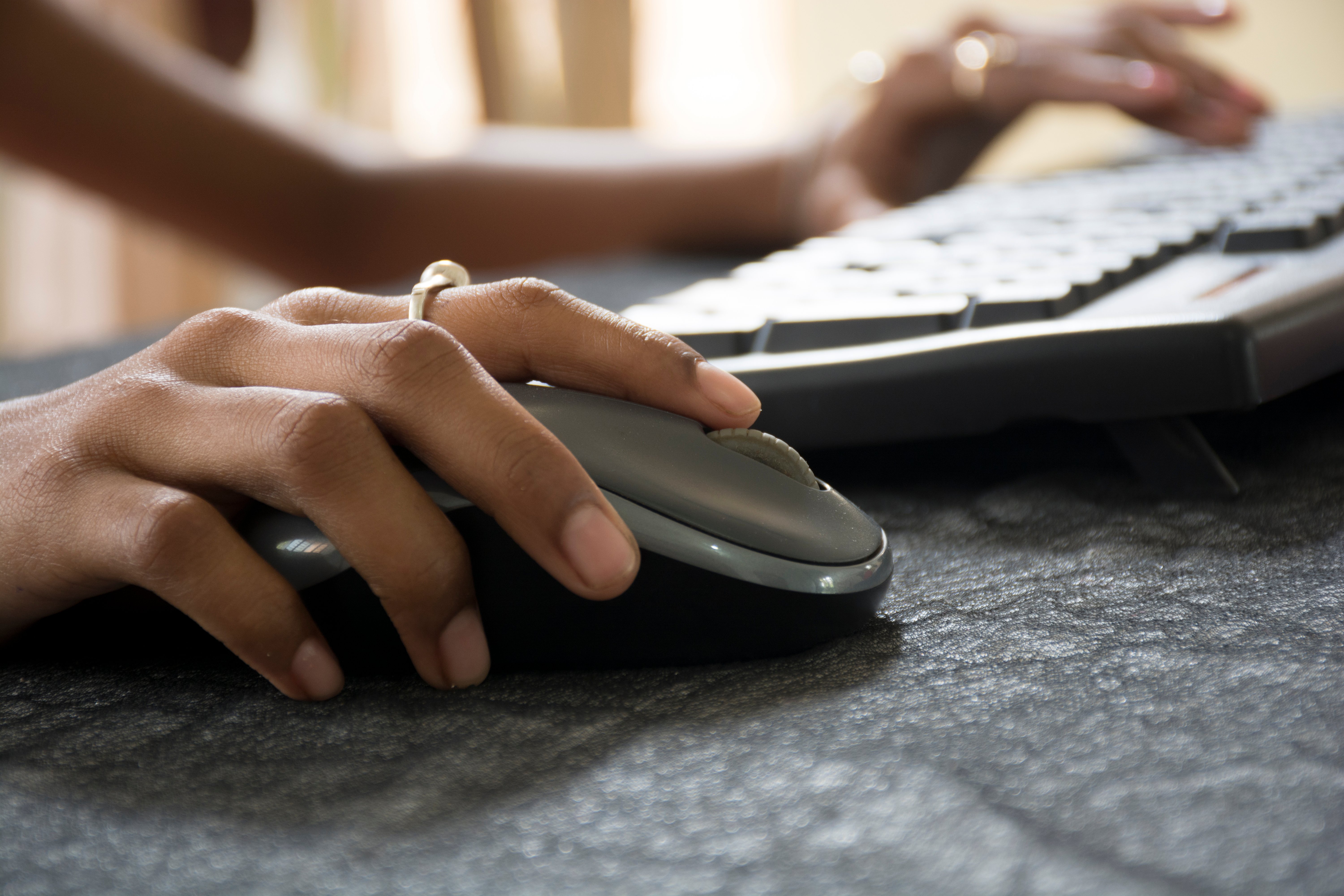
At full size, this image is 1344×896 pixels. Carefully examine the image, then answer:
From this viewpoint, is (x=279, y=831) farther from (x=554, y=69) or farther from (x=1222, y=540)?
(x=554, y=69)

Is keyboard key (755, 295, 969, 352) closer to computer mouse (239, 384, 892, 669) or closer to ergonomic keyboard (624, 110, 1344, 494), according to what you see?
ergonomic keyboard (624, 110, 1344, 494)

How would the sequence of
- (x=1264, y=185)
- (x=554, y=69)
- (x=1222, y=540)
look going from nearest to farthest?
(x=1222, y=540)
(x=1264, y=185)
(x=554, y=69)

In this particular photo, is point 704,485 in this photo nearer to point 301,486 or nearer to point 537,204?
point 301,486

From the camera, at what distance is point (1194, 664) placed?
0.84ft

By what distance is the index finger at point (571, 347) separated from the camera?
322 millimetres

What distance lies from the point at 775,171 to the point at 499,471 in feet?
3.07

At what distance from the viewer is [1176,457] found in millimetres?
373

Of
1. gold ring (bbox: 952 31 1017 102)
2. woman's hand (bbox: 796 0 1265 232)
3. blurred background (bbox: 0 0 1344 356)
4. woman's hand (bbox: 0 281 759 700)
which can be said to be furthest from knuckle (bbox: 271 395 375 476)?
blurred background (bbox: 0 0 1344 356)

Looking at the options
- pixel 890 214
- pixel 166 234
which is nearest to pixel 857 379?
pixel 890 214

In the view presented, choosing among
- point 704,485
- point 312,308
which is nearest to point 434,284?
point 312,308

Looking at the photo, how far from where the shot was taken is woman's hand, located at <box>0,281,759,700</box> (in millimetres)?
275

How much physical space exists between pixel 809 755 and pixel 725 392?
0.13 metres

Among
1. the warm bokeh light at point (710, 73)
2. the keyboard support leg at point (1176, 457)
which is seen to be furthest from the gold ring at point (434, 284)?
the warm bokeh light at point (710, 73)

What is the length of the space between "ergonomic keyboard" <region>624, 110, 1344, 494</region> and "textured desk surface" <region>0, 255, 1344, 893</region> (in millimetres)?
48
